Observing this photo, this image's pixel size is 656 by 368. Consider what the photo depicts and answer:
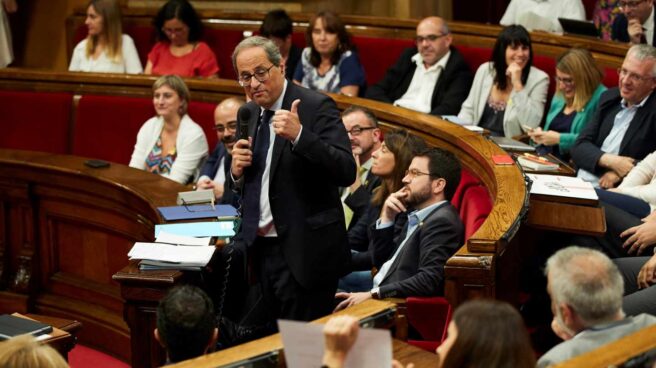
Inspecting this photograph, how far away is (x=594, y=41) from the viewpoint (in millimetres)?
5113

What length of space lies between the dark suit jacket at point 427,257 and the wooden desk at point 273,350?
1.87ft

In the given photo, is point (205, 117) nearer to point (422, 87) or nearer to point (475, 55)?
point (422, 87)

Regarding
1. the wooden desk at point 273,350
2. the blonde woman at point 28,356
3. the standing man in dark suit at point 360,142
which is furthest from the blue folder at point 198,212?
the blonde woman at point 28,356

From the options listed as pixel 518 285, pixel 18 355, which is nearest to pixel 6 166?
pixel 518 285

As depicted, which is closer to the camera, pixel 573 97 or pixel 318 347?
pixel 318 347

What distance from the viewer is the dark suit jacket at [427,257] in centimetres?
300

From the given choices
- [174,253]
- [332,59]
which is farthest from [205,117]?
[174,253]

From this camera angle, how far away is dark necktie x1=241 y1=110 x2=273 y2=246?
3.07 meters

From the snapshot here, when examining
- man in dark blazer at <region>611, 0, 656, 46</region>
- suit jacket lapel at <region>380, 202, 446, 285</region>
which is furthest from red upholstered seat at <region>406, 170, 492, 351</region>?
man in dark blazer at <region>611, 0, 656, 46</region>

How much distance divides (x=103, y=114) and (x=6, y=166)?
3.18ft

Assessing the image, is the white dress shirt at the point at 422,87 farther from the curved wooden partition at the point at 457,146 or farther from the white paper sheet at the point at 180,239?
the white paper sheet at the point at 180,239

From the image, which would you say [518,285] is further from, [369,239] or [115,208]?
[115,208]

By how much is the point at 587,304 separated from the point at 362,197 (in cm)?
192

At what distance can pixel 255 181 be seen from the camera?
308 cm
